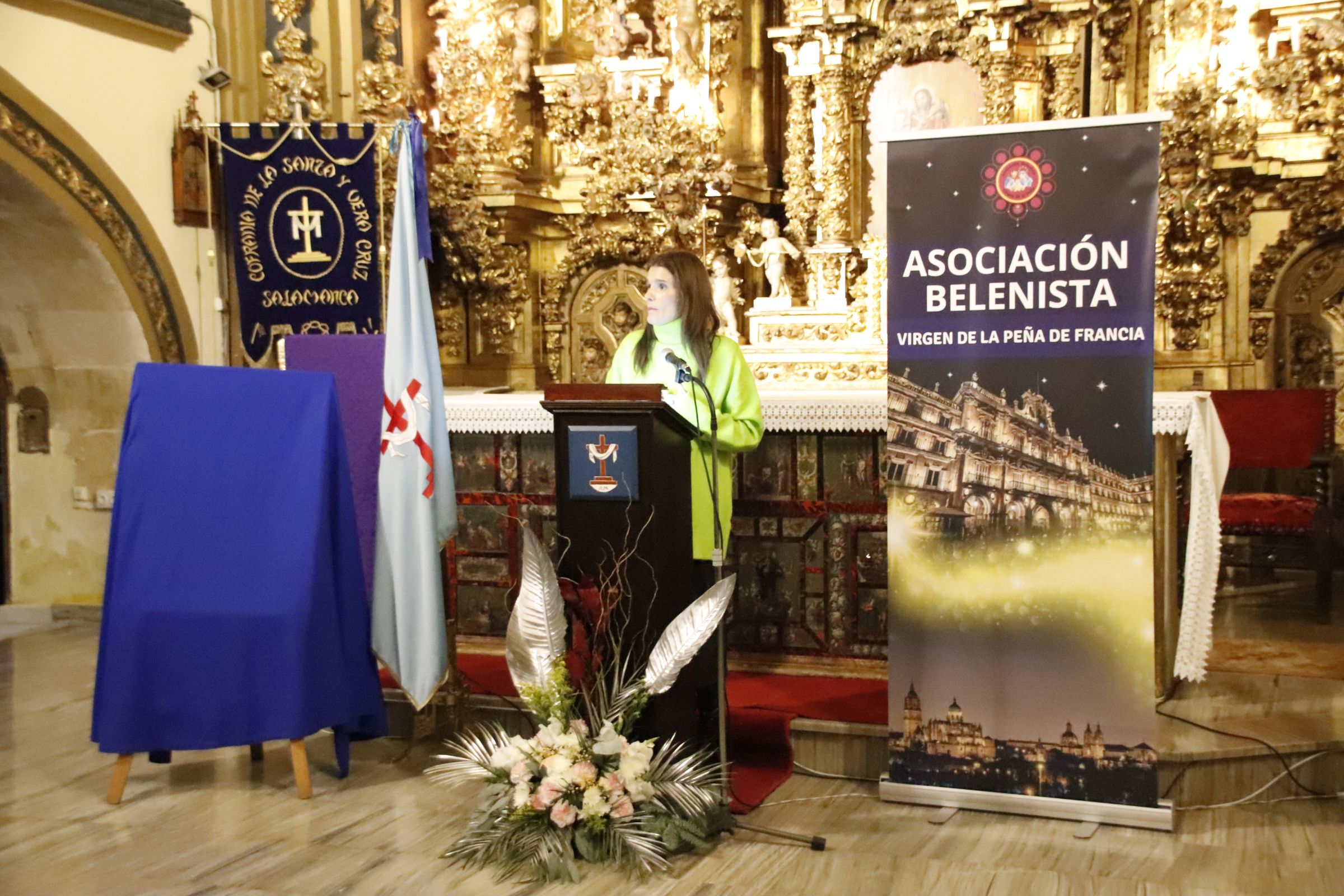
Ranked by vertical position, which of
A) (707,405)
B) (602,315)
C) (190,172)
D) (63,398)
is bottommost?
(707,405)

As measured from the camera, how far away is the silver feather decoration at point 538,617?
387 centimetres

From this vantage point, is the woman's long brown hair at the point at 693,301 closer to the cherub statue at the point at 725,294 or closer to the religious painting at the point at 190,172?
the cherub statue at the point at 725,294

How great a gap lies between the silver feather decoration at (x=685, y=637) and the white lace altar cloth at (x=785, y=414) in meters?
1.35

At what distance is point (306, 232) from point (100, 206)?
3.41ft

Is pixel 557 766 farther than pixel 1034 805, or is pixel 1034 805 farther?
pixel 1034 805

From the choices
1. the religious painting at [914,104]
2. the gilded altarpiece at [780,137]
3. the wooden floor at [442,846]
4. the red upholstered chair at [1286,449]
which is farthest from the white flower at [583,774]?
the religious painting at [914,104]

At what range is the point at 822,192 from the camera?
7.96m

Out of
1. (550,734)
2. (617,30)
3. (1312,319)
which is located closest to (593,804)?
(550,734)

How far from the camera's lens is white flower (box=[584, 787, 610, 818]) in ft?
11.9

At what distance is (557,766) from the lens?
3.66 m

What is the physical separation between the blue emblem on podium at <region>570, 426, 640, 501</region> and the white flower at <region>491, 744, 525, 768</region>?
741mm

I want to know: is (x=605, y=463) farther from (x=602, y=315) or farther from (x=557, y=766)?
(x=602, y=315)

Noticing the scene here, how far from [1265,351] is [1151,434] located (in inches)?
166

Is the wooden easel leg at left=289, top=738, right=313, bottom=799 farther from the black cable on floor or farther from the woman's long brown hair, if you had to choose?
the black cable on floor
